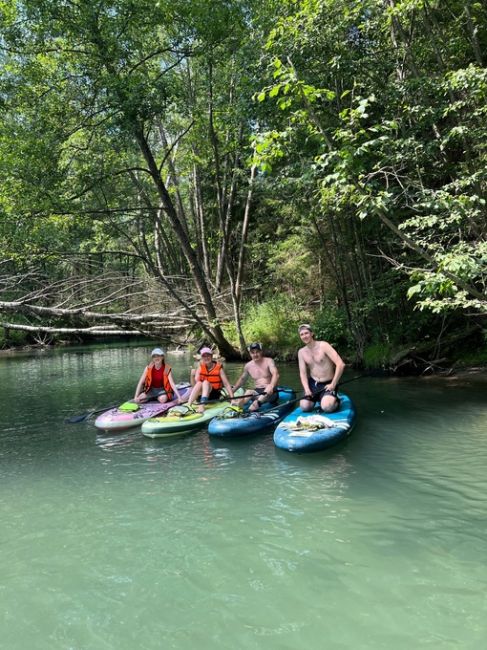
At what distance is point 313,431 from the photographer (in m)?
5.73

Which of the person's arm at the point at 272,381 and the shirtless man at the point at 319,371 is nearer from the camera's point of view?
the shirtless man at the point at 319,371

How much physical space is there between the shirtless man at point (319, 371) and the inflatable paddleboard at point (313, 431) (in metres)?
0.23

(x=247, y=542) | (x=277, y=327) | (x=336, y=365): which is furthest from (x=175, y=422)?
(x=277, y=327)

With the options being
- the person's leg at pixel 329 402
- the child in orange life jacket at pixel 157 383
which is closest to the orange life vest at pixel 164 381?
the child in orange life jacket at pixel 157 383

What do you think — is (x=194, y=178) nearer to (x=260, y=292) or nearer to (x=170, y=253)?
(x=170, y=253)

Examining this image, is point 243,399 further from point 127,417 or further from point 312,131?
point 312,131

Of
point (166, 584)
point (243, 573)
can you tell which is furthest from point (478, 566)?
point (166, 584)

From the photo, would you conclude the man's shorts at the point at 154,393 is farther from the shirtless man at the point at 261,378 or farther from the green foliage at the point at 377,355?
the green foliage at the point at 377,355

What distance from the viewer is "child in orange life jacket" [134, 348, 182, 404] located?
809cm

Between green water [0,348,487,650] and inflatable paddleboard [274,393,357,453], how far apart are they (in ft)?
0.53

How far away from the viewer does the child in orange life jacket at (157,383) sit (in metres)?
8.09

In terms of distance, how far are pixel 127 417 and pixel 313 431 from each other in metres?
3.14

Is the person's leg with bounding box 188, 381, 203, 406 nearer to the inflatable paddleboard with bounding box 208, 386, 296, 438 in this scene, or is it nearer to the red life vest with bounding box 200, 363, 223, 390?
the red life vest with bounding box 200, 363, 223, 390

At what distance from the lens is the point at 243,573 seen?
3250 millimetres
